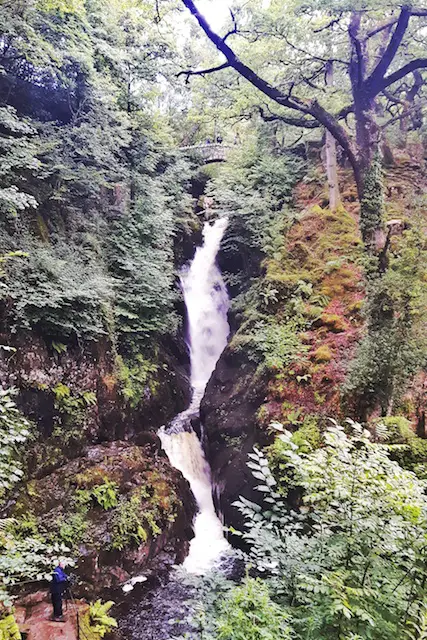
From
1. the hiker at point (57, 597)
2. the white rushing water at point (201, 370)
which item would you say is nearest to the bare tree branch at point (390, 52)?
the white rushing water at point (201, 370)

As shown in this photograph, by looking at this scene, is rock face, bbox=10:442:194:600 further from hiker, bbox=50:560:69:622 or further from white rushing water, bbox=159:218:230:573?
hiker, bbox=50:560:69:622

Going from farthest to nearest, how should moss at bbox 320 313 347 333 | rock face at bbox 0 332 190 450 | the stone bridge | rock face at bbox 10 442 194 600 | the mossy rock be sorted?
the stone bridge, moss at bbox 320 313 347 333, rock face at bbox 0 332 190 450, rock face at bbox 10 442 194 600, the mossy rock

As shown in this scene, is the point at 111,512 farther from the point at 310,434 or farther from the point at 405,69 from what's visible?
the point at 405,69

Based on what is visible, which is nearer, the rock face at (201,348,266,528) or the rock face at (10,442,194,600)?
the rock face at (10,442,194,600)

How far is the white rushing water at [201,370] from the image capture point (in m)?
8.77

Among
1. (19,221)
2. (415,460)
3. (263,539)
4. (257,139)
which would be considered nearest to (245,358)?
(415,460)

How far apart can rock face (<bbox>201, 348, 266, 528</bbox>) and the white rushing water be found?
1.18 feet

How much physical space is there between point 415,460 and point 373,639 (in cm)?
401

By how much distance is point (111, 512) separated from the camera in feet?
25.3

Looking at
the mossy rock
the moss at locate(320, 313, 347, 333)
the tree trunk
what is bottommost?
the mossy rock

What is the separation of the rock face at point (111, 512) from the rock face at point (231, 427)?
1073 millimetres

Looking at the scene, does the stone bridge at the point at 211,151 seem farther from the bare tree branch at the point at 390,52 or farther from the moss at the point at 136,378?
the moss at the point at 136,378

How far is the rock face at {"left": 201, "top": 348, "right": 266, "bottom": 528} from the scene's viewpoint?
8.88 metres

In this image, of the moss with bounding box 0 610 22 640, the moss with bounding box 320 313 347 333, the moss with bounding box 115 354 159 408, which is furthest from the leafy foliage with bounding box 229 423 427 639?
the moss with bounding box 115 354 159 408
